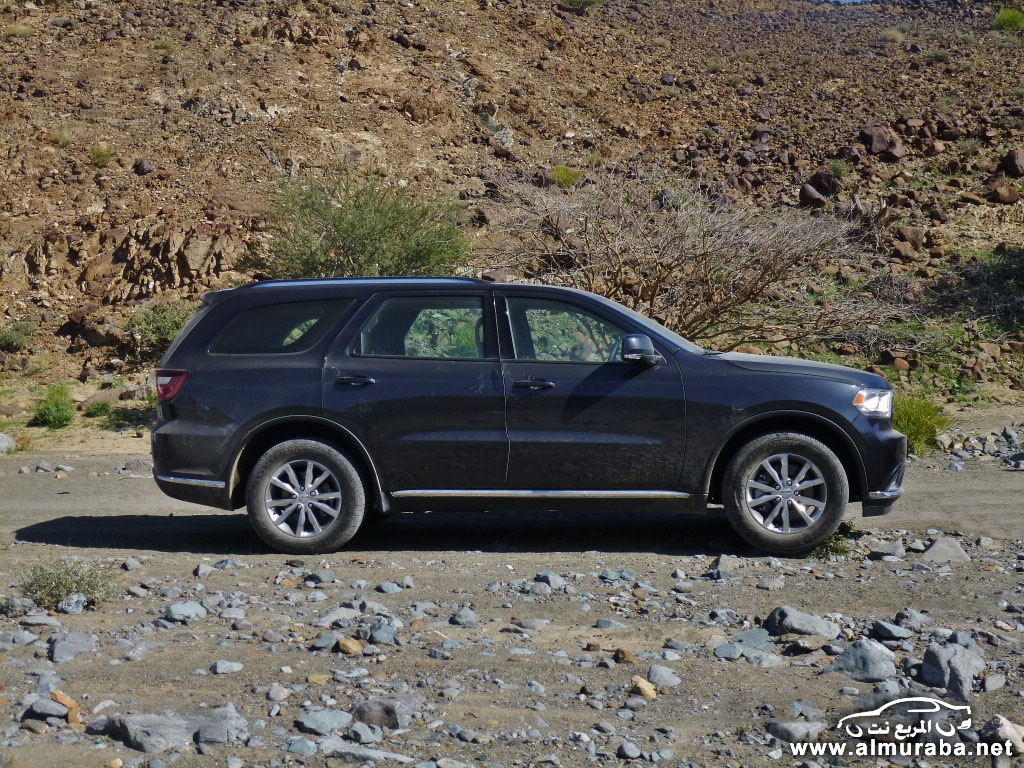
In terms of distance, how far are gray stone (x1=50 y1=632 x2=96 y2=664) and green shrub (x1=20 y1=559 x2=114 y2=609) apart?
660mm

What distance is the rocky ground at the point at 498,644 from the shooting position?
420 cm

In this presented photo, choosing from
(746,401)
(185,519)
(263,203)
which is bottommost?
(185,519)

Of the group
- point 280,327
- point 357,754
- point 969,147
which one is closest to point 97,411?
point 280,327

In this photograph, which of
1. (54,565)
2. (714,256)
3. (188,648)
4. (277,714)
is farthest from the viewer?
(714,256)

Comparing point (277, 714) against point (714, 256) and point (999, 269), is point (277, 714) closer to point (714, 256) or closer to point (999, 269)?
point (714, 256)

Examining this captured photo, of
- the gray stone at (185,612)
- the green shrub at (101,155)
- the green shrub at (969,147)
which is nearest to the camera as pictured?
the gray stone at (185,612)

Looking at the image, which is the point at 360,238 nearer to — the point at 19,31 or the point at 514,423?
the point at 514,423

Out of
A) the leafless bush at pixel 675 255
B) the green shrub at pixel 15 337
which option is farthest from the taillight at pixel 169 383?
the green shrub at pixel 15 337

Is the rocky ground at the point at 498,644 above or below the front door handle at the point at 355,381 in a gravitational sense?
below

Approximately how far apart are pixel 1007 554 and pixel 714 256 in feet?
32.8

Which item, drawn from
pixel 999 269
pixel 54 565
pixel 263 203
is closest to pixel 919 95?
pixel 999 269

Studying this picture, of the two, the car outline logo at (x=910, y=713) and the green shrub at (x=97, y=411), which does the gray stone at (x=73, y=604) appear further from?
the green shrub at (x=97, y=411)

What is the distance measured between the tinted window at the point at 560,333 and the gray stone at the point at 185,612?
2662 mm

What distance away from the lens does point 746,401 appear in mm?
7301
